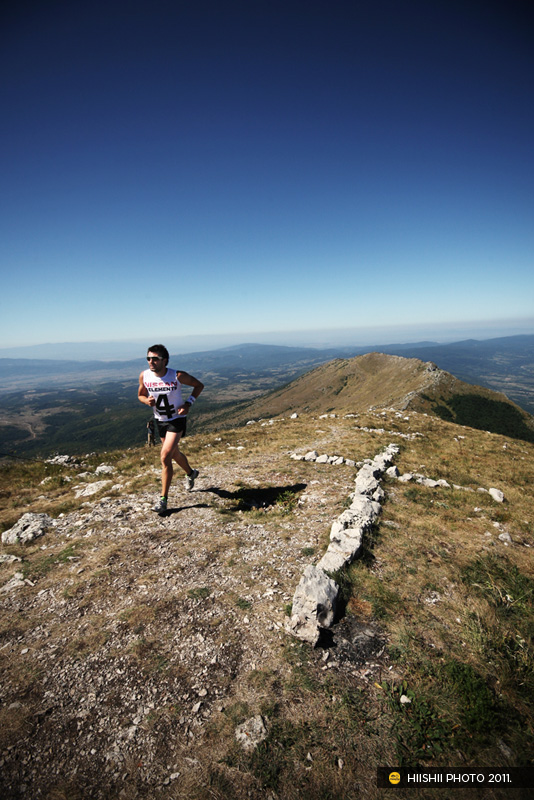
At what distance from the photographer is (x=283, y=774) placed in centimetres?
355

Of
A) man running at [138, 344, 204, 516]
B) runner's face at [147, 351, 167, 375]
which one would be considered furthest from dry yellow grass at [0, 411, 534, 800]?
runner's face at [147, 351, 167, 375]

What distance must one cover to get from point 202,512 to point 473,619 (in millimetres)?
7195

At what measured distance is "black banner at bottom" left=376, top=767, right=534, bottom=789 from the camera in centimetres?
360

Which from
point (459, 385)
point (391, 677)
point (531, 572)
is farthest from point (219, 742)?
point (459, 385)

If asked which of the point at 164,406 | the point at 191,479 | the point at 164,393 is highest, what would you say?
the point at 164,393

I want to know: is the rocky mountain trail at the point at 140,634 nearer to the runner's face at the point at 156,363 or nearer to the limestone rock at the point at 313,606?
the limestone rock at the point at 313,606

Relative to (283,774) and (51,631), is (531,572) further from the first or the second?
(51,631)

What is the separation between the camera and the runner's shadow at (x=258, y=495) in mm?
10477

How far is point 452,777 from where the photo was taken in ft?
12.1

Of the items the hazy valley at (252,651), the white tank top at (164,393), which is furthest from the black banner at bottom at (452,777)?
the white tank top at (164,393)

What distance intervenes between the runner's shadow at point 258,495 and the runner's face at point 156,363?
4.97 metres

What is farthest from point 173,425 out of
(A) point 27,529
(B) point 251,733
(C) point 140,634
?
(B) point 251,733

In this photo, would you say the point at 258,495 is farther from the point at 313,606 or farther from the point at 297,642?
the point at 297,642

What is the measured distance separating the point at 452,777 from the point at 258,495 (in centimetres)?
793
